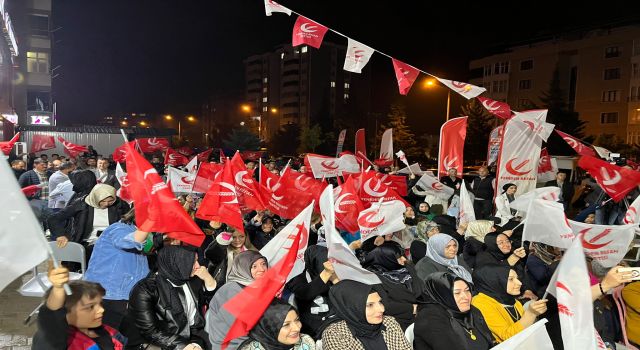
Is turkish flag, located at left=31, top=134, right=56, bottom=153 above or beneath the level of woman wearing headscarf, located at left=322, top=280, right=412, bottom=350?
above

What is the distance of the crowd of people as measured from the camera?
3295mm

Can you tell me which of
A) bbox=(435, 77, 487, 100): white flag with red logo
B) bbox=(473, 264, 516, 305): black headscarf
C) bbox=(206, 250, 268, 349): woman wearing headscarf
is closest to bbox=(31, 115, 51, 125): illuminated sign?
bbox=(435, 77, 487, 100): white flag with red logo

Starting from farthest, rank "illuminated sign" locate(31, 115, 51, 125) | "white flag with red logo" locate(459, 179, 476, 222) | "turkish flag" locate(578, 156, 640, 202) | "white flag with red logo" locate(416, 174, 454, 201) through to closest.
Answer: "illuminated sign" locate(31, 115, 51, 125) → "white flag with red logo" locate(416, 174, 454, 201) → "turkish flag" locate(578, 156, 640, 202) → "white flag with red logo" locate(459, 179, 476, 222)

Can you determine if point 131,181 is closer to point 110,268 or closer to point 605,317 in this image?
point 110,268

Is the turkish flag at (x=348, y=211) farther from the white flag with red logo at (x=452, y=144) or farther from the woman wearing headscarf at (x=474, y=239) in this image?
the white flag with red logo at (x=452, y=144)

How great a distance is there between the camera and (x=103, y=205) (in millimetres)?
5848

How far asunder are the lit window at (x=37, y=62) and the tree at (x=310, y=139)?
A: 32.6 m

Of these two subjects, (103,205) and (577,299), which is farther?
(103,205)

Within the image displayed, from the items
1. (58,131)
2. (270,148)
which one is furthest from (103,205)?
(270,148)

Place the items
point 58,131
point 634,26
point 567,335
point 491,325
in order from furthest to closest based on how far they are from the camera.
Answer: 1. point 634,26
2. point 58,131
3. point 491,325
4. point 567,335

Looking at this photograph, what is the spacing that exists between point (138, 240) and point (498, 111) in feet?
25.9

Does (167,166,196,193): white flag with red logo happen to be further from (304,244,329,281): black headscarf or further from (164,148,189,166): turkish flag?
(164,148,189,166): turkish flag

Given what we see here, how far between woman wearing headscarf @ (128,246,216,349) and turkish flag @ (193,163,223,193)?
557 cm

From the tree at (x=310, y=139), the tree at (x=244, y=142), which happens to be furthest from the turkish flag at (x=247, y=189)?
the tree at (x=310, y=139)
